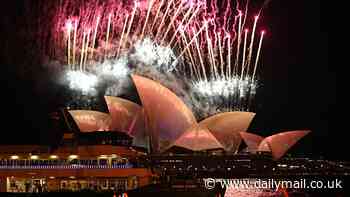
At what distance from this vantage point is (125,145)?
2700 cm

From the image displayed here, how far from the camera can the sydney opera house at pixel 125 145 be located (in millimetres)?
24234

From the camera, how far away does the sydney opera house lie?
79.5 ft

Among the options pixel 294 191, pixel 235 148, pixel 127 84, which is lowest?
pixel 294 191

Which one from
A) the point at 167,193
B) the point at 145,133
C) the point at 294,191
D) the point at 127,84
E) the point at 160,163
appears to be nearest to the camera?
the point at 167,193

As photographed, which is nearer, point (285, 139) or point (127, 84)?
point (285, 139)

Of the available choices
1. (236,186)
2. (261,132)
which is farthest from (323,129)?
(236,186)

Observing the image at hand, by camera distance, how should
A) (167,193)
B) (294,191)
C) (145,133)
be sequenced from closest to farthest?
(167,193) < (294,191) < (145,133)

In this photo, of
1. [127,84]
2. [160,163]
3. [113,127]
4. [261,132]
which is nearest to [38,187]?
[160,163]

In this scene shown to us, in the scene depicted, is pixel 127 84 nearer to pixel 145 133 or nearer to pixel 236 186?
pixel 145 133

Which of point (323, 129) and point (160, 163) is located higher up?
point (323, 129)

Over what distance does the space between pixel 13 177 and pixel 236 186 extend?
8629mm

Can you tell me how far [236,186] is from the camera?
78.4 feet

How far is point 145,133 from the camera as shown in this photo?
1197 inches

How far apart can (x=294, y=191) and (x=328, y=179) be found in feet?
13.3
